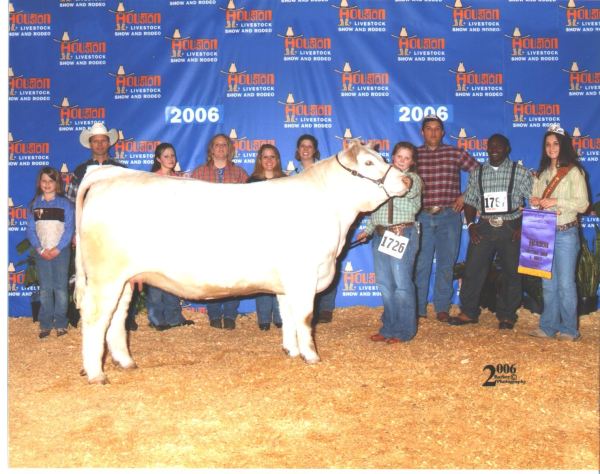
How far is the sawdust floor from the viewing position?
3508 millimetres

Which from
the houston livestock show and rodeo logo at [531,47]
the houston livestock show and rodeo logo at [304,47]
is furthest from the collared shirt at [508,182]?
the houston livestock show and rodeo logo at [304,47]

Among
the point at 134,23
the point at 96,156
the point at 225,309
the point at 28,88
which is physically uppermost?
the point at 134,23

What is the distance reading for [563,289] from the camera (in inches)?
239

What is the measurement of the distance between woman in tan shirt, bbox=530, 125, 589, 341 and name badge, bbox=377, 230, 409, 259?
1.54m

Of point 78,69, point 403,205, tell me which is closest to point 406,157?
point 403,205

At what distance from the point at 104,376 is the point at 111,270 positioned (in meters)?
0.87

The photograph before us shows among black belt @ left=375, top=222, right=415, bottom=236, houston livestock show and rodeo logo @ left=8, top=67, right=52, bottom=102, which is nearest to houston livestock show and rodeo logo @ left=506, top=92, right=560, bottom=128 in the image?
black belt @ left=375, top=222, right=415, bottom=236

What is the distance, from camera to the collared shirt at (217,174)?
6926mm

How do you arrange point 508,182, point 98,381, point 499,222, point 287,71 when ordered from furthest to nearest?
1. point 287,71
2. point 499,222
3. point 508,182
4. point 98,381

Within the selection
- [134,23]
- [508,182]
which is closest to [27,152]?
[134,23]

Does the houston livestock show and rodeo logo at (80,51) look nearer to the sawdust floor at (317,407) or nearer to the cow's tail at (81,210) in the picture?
the cow's tail at (81,210)

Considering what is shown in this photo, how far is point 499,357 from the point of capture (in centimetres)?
540

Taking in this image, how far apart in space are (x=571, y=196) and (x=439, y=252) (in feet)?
5.74

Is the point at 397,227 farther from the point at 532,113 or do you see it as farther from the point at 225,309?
the point at 532,113
